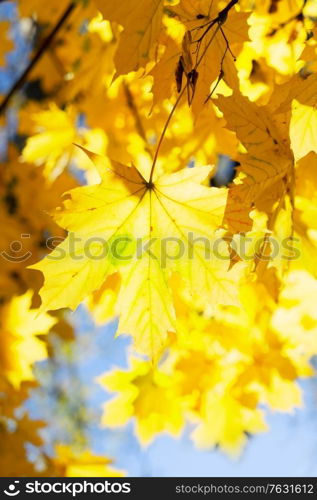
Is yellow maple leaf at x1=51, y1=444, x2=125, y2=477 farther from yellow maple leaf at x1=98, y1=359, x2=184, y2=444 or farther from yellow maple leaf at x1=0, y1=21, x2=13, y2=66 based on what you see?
yellow maple leaf at x1=0, y1=21, x2=13, y2=66

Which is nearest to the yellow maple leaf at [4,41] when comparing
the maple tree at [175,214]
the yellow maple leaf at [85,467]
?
the maple tree at [175,214]

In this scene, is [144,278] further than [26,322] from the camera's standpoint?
No

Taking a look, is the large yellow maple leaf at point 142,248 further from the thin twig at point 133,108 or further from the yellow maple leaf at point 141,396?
the yellow maple leaf at point 141,396

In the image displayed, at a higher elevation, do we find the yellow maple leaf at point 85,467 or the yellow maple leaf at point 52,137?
the yellow maple leaf at point 52,137

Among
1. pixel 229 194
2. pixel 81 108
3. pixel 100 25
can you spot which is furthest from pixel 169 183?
pixel 81 108

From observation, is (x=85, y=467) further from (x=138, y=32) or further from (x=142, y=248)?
(x=138, y=32)

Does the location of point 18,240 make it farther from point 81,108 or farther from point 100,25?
point 100,25

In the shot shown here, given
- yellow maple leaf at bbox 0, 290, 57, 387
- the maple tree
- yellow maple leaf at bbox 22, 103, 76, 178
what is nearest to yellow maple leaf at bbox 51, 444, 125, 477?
the maple tree
